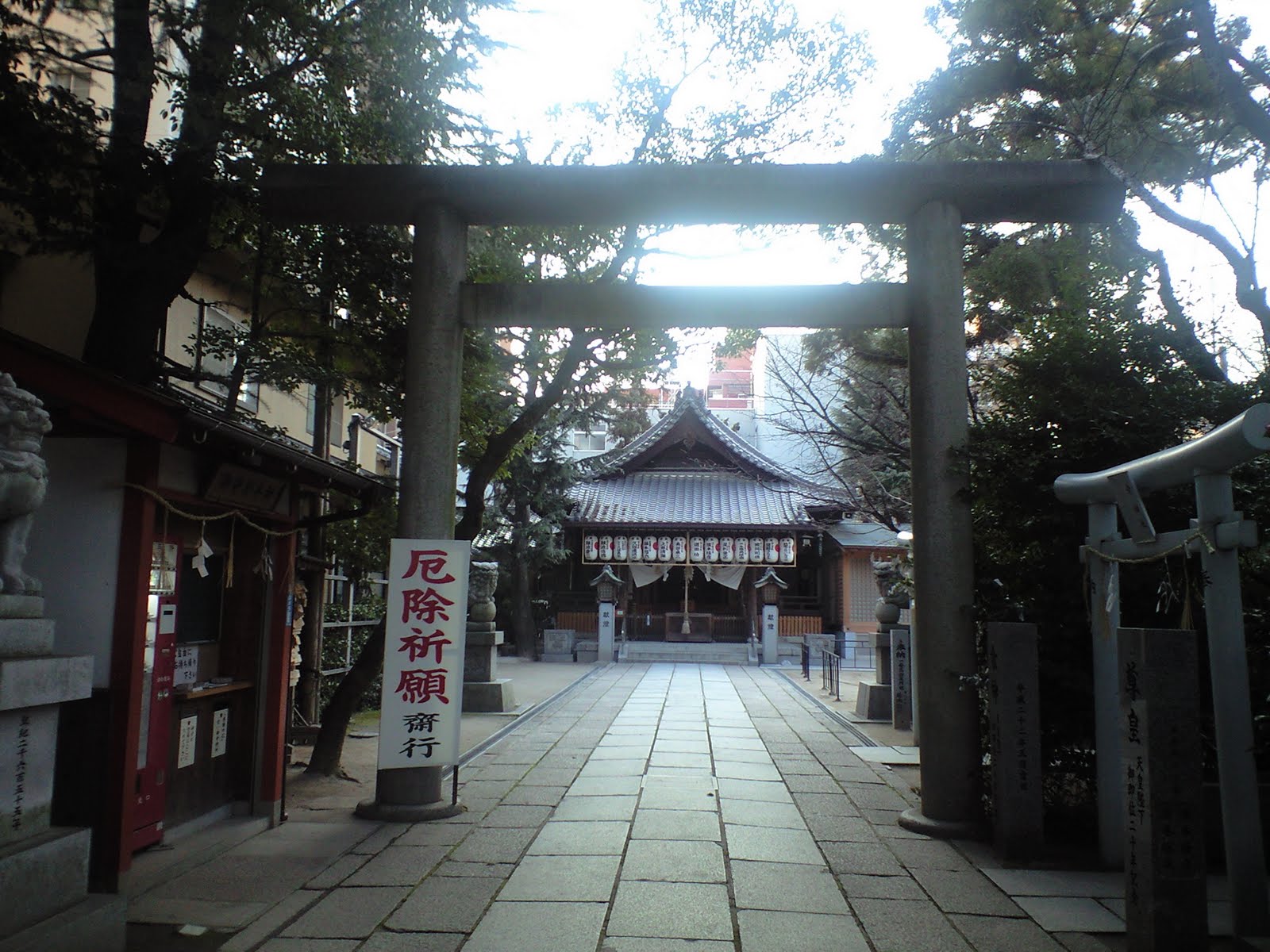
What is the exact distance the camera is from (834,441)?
12172mm

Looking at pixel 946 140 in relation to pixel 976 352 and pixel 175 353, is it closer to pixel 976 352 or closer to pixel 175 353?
pixel 976 352

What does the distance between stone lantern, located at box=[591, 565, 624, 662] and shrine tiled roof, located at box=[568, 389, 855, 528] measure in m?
1.53

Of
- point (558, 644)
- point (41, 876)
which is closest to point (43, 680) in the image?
point (41, 876)

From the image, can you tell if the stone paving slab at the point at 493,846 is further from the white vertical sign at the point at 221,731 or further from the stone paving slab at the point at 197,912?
the white vertical sign at the point at 221,731

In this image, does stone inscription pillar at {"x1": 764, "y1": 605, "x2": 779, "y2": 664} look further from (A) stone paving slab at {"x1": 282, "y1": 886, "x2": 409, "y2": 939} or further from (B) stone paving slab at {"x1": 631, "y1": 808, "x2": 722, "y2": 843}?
(A) stone paving slab at {"x1": 282, "y1": 886, "x2": 409, "y2": 939}

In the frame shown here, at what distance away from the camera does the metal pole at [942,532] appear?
6.57 m

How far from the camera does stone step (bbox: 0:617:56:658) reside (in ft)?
12.3

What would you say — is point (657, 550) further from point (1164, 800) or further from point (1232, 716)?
point (1164, 800)

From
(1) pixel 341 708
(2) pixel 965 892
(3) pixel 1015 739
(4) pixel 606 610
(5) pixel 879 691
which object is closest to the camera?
(2) pixel 965 892

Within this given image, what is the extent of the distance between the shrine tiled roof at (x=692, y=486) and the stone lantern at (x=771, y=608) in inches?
60.8

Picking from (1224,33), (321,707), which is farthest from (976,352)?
(321,707)

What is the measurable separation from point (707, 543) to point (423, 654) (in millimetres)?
19875

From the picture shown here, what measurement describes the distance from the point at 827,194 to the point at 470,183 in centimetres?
280

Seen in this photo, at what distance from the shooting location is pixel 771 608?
2466cm
